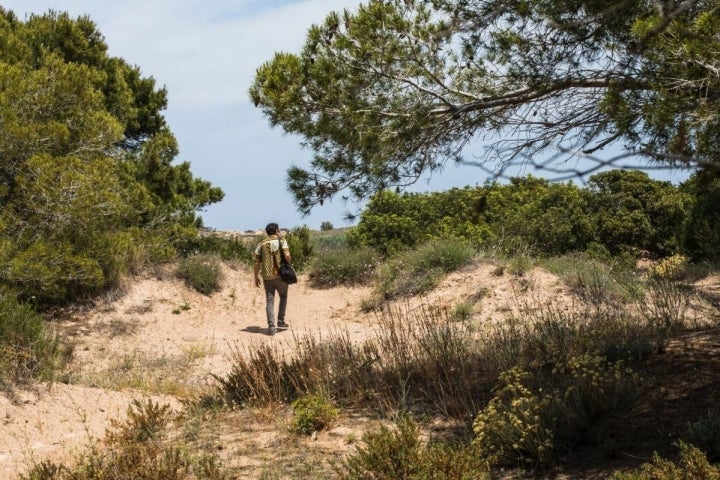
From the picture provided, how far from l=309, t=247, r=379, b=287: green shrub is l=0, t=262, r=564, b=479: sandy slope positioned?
0.92 ft

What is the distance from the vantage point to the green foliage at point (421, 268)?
15.1 m

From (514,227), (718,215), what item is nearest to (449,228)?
(514,227)

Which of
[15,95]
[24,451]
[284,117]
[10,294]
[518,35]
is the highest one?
[15,95]

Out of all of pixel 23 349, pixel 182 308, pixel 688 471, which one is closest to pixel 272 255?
pixel 182 308

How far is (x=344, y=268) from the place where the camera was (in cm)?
1734

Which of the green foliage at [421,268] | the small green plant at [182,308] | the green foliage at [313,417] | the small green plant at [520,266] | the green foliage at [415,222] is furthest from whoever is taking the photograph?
the green foliage at [415,222]

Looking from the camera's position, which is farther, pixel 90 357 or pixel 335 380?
pixel 90 357

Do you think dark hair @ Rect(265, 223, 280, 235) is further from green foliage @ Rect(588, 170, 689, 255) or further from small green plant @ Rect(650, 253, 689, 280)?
green foliage @ Rect(588, 170, 689, 255)

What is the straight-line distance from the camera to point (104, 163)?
13.4m

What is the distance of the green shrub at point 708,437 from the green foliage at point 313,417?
2.88 m

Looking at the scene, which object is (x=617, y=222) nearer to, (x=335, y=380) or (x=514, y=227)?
(x=514, y=227)

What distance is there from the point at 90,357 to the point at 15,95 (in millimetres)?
4571

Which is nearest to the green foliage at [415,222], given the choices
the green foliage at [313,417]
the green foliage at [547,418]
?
the green foliage at [313,417]

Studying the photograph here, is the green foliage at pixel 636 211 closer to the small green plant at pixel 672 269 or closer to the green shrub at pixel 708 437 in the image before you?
the small green plant at pixel 672 269
